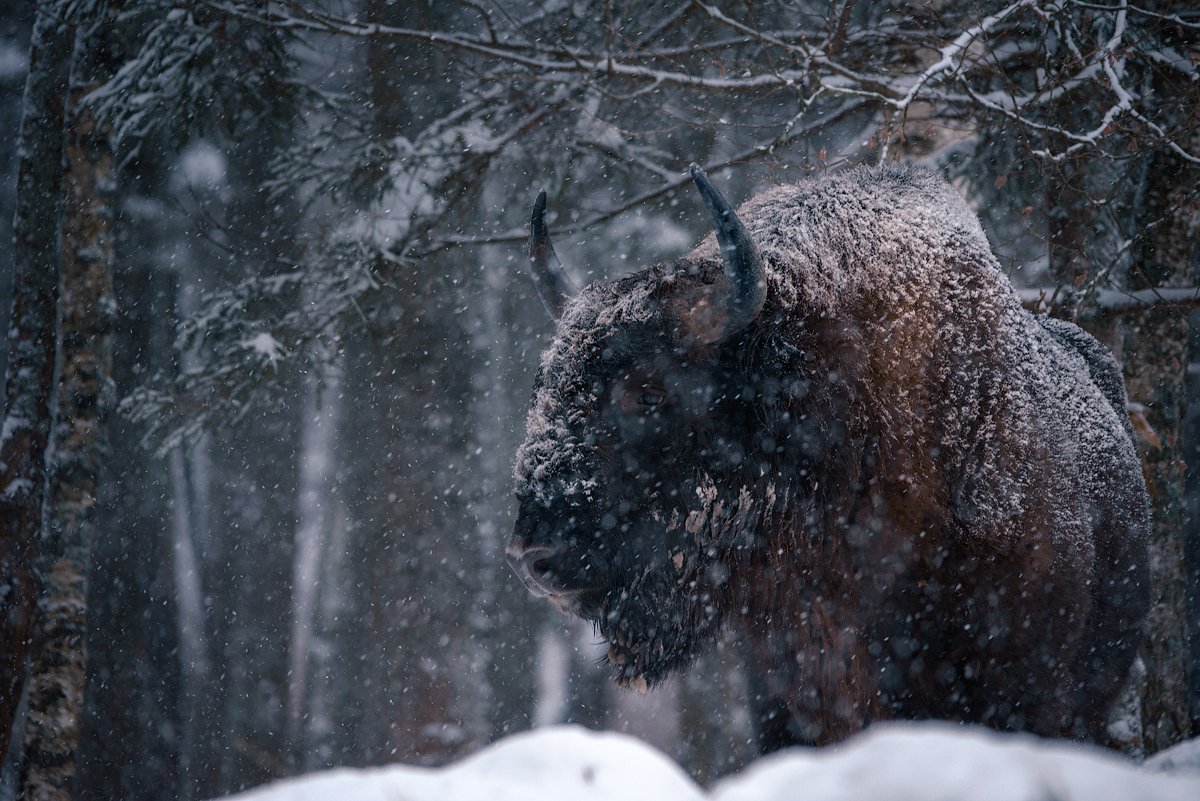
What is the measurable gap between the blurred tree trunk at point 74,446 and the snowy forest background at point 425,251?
0.07ft

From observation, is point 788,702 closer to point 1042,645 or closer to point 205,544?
point 1042,645

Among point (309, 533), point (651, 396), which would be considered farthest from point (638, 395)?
point (309, 533)

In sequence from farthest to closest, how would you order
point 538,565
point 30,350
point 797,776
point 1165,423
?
1. point 30,350
2. point 1165,423
3. point 538,565
4. point 797,776

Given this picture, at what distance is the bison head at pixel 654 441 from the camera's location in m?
2.52

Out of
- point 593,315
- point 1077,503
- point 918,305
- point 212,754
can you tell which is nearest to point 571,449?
point 593,315

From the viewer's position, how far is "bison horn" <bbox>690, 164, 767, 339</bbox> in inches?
98.7

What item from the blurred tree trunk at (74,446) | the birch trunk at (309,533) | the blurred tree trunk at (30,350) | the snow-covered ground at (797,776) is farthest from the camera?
the birch trunk at (309,533)

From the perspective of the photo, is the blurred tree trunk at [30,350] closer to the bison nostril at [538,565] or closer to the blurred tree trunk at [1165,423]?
the bison nostril at [538,565]

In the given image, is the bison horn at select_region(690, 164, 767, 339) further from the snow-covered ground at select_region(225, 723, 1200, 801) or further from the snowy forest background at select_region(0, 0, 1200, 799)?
the snowy forest background at select_region(0, 0, 1200, 799)

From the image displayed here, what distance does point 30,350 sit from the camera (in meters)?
6.27

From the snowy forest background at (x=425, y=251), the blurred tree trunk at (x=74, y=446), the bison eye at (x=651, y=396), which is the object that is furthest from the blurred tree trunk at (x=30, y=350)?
the bison eye at (x=651, y=396)

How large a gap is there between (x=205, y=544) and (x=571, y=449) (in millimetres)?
12082

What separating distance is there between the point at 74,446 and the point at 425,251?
114 inches

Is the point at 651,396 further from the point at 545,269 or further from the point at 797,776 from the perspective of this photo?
the point at 797,776
